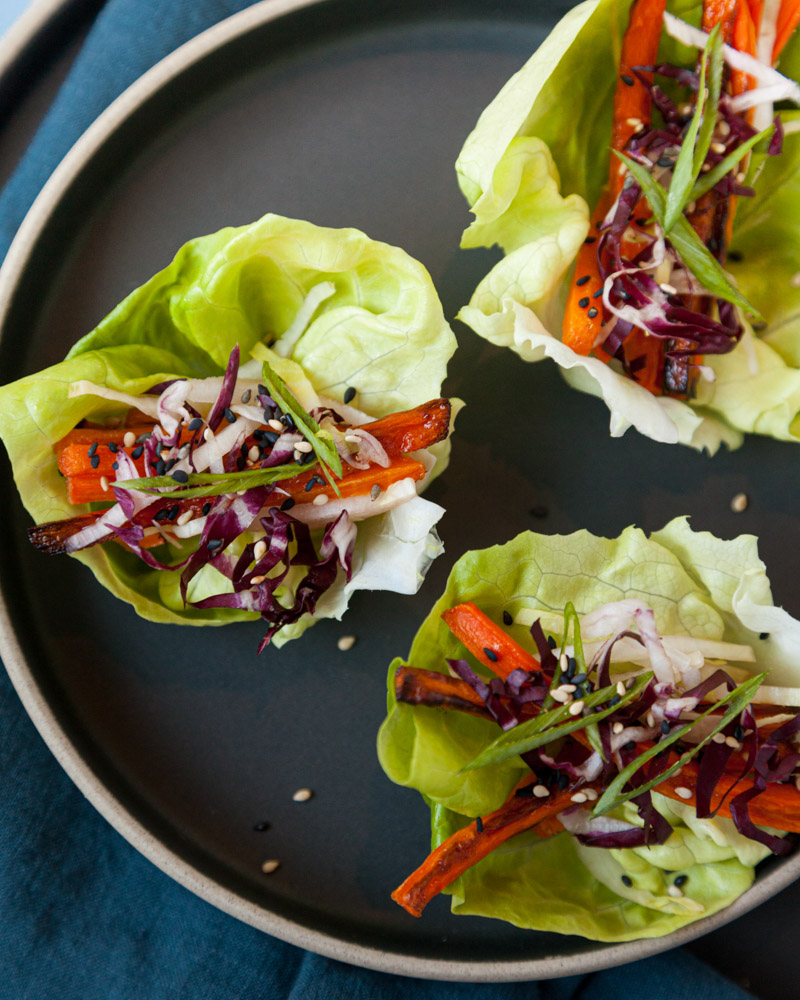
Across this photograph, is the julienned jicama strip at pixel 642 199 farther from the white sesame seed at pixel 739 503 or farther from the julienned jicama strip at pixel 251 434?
the julienned jicama strip at pixel 251 434

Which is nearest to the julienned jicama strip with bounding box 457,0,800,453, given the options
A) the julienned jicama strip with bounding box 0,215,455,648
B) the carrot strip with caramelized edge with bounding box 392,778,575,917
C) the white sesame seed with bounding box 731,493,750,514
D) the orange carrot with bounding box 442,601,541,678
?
the white sesame seed with bounding box 731,493,750,514

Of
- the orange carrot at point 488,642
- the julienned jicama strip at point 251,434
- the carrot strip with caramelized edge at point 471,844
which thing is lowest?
the carrot strip with caramelized edge at point 471,844

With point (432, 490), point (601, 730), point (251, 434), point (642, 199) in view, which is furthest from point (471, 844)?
point (642, 199)

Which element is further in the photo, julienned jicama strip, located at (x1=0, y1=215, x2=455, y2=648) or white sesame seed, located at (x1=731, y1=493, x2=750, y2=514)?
white sesame seed, located at (x1=731, y1=493, x2=750, y2=514)

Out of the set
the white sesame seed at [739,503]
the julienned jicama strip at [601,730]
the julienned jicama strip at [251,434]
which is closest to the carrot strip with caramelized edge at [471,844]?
the julienned jicama strip at [601,730]

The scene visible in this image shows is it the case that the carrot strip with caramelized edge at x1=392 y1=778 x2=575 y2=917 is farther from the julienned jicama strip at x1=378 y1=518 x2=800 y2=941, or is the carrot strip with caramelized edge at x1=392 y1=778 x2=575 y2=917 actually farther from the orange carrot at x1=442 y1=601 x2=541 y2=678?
the orange carrot at x1=442 y1=601 x2=541 y2=678

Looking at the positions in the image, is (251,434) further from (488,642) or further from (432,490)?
(488,642)

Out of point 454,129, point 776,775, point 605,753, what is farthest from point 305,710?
point 454,129
